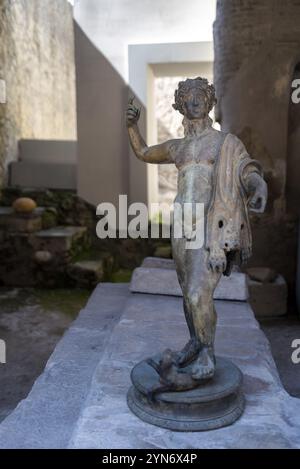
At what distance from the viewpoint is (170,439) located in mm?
2258

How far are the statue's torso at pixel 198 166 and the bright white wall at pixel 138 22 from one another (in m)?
5.31

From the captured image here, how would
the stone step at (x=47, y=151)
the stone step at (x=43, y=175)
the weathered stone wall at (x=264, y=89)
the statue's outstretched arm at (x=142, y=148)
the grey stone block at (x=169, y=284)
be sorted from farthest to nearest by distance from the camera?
the stone step at (x=47, y=151) < the stone step at (x=43, y=175) < the weathered stone wall at (x=264, y=89) < the grey stone block at (x=169, y=284) < the statue's outstretched arm at (x=142, y=148)

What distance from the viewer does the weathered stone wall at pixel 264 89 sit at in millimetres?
6156

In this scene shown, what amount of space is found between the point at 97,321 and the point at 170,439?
6.43 feet

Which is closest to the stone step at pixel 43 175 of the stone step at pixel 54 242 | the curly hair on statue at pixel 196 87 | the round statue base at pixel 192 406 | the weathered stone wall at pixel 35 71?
the weathered stone wall at pixel 35 71

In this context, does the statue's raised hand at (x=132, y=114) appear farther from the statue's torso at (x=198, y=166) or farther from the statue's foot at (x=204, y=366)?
the statue's foot at (x=204, y=366)

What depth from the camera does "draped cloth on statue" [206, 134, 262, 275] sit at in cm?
241

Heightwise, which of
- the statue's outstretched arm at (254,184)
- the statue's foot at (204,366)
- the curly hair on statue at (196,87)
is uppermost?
the curly hair on statue at (196,87)

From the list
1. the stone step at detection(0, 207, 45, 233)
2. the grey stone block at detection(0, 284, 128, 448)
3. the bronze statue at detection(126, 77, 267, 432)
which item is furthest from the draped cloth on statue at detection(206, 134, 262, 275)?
the stone step at detection(0, 207, 45, 233)

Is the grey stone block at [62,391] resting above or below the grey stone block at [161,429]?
below

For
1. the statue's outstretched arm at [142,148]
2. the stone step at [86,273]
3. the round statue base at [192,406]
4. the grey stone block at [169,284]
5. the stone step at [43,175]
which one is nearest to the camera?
the round statue base at [192,406]

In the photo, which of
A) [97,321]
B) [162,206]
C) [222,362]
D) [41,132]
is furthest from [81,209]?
[222,362]

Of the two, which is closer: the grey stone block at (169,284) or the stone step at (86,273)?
the grey stone block at (169,284)
